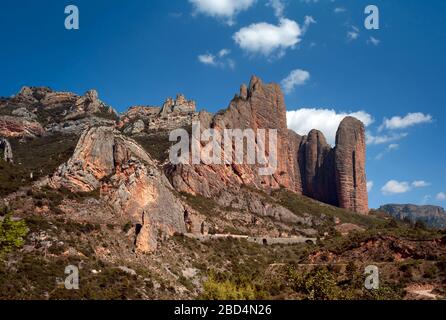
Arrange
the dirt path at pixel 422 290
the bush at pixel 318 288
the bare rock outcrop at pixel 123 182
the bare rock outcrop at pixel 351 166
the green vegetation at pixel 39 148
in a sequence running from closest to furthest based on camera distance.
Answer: the bush at pixel 318 288 → the dirt path at pixel 422 290 → the bare rock outcrop at pixel 123 182 → the green vegetation at pixel 39 148 → the bare rock outcrop at pixel 351 166

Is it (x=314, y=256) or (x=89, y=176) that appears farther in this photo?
(x=89, y=176)

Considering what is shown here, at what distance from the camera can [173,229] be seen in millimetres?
74312

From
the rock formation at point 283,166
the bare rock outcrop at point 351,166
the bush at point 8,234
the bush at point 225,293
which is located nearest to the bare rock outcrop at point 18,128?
the rock formation at point 283,166

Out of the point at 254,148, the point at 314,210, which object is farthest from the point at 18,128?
the point at 314,210

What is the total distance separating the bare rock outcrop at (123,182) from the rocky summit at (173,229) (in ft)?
0.60

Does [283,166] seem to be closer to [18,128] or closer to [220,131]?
[220,131]

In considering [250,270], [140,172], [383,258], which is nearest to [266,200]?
[250,270]

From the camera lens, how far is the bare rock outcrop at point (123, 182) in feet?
220

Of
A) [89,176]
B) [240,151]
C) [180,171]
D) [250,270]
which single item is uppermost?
[240,151]

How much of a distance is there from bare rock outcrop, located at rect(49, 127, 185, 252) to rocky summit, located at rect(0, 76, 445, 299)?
18cm

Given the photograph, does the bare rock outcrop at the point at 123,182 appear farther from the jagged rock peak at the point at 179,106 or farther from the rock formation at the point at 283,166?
the jagged rock peak at the point at 179,106

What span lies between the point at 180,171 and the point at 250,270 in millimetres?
41666

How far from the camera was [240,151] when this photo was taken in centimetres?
12875
